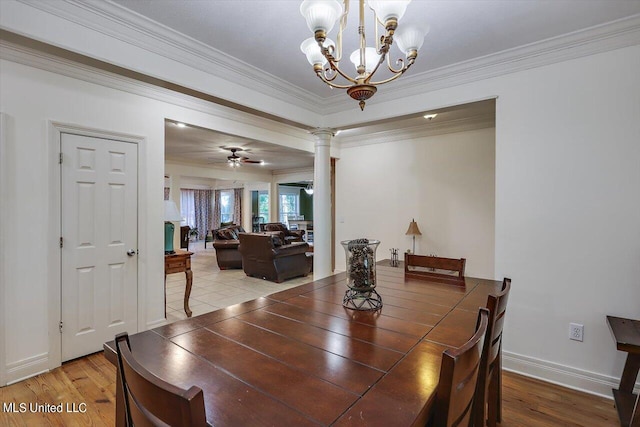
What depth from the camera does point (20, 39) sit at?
1.83 metres

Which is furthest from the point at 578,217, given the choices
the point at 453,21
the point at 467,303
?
the point at 453,21

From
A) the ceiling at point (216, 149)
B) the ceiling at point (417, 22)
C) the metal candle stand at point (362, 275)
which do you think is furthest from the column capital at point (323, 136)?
the metal candle stand at point (362, 275)

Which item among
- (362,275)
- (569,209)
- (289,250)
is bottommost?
(289,250)

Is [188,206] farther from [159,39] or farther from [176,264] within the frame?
[159,39]

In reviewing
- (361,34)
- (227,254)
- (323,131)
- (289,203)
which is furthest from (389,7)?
(289,203)

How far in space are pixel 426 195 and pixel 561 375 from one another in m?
2.78

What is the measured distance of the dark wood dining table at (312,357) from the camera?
0.79 metres

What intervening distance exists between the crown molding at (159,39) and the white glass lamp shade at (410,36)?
4.94 ft

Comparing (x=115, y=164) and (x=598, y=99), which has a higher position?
(x=598, y=99)

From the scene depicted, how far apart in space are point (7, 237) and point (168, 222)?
141 centimetres

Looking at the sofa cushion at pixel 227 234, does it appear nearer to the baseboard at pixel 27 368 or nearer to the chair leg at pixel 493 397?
the baseboard at pixel 27 368

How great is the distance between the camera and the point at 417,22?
1665 millimetres

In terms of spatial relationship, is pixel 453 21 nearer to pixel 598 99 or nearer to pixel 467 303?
pixel 598 99

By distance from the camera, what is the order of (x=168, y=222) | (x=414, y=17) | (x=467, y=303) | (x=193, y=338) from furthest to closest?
(x=168, y=222), (x=414, y=17), (x=467, y=303), (x=193, y=338)
